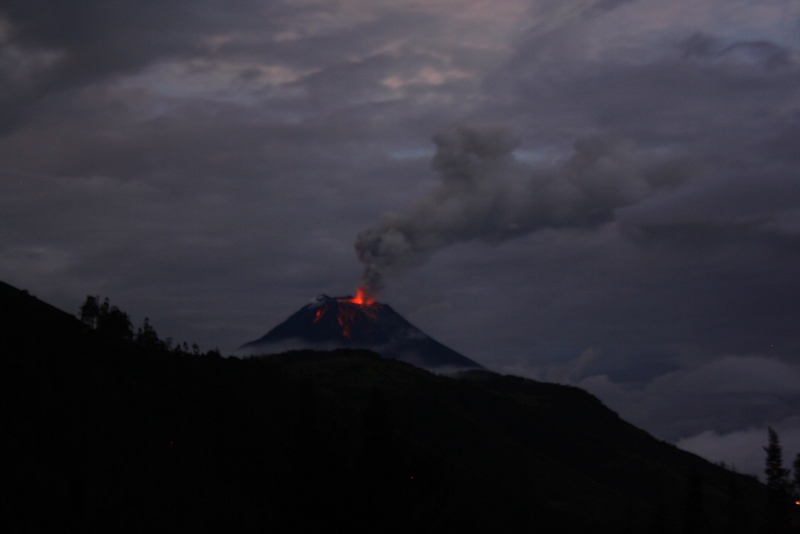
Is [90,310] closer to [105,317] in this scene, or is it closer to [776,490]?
[105,317]

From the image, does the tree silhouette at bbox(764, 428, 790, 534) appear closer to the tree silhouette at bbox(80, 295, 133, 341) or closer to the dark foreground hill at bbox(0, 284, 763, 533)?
the dark foreground hill at bbox(0, 284, 763, 533)

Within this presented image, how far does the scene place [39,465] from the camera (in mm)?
74625

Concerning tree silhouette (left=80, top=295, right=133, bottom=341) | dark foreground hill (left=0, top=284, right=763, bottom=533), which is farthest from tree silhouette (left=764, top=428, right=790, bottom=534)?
tree silhouette (left=80, top=295, right=133, bottom=341)

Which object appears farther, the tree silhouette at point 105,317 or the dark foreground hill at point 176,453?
the tree silhouette at point 105,317

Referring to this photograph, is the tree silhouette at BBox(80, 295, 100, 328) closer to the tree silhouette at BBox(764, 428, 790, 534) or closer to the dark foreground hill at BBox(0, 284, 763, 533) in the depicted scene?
the dark foreground hill at BBox(0, 284, 763, 533)

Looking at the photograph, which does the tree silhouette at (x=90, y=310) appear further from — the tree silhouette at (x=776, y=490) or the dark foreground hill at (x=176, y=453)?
the tree silhouette at (x=776, y=490)

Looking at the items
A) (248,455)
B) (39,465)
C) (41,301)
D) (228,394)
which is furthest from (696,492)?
(41,301)

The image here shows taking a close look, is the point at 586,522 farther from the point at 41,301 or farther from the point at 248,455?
the point at 41,301

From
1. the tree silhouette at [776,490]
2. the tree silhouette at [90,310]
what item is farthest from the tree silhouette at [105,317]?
the tree silhouette at [776,490]

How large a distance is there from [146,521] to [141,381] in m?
42.0

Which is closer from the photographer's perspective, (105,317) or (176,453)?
(176,453)

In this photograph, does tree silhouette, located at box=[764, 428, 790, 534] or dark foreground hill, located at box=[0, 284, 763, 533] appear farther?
tree silhouette, located at box=[764, 428, 790, 534]

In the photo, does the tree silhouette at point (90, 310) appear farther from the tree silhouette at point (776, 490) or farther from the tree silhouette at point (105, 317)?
the tree silhouette at point (776, 490)

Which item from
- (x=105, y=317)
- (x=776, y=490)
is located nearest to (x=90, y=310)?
(x=105, y=317)
